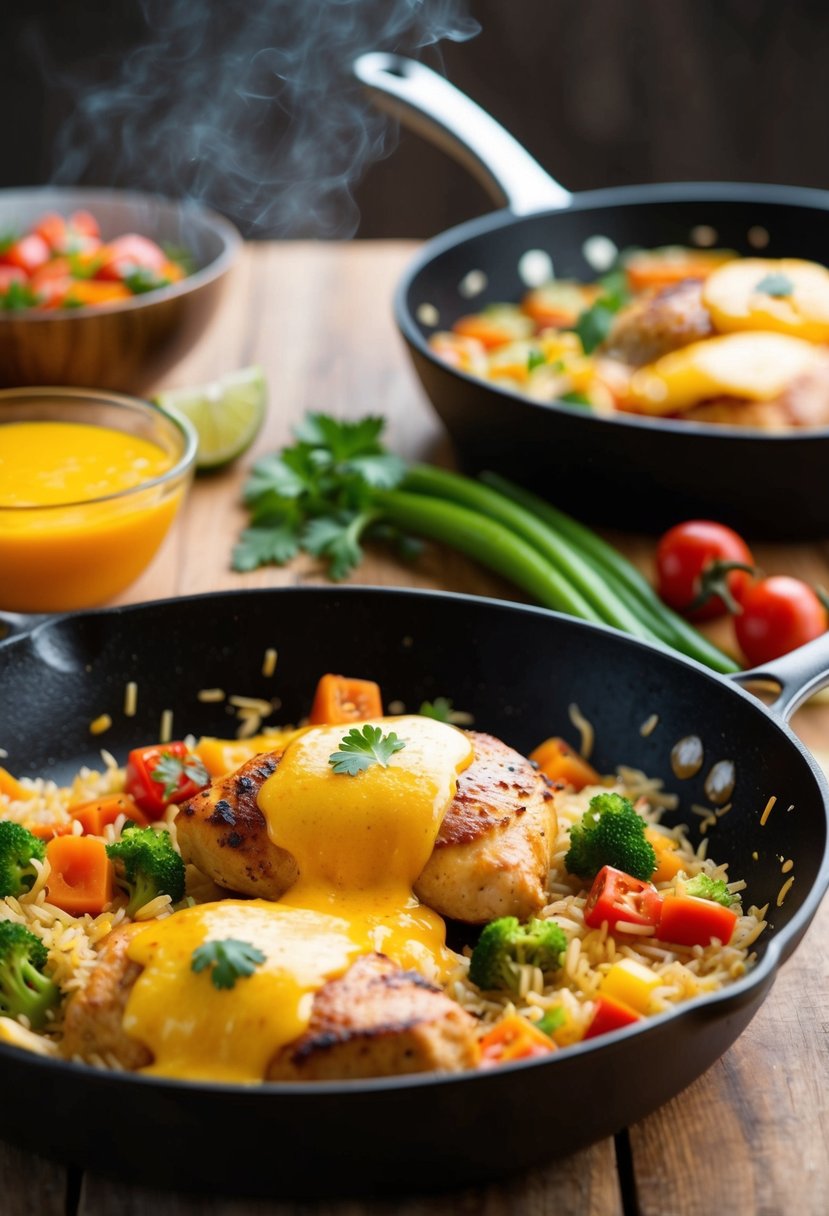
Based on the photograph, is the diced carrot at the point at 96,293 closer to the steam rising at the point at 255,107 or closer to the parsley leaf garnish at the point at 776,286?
the steam rising at the point at 255,107

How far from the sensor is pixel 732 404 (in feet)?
15.8

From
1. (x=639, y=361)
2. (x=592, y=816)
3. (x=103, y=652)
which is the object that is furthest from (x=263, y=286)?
(x=592, y=816)

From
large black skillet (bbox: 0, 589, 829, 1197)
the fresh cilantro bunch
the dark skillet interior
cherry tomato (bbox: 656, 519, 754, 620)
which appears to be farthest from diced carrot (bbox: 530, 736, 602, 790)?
the fresh cilantro bunch

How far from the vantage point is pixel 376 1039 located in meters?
2.31

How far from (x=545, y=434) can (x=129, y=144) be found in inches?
252

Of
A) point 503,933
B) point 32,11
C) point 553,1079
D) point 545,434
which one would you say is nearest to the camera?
point 553,1079

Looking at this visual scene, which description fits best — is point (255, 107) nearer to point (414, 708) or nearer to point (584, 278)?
point (584, 278)

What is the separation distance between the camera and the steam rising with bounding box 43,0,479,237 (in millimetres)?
7434

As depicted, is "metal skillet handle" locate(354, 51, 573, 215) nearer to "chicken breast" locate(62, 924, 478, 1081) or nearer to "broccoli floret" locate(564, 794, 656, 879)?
"broccoli floret" locate(564, 794, 656, 879)

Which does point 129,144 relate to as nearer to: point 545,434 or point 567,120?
point 567,120

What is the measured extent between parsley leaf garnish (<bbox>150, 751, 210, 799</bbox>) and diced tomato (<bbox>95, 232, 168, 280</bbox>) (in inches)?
115

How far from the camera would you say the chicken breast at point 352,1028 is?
2301 mm

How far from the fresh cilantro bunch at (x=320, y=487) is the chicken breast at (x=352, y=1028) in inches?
97.6

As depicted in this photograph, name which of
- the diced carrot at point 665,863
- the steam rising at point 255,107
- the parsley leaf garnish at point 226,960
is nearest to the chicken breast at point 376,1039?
the parsley leaf garnish at point 226,960
